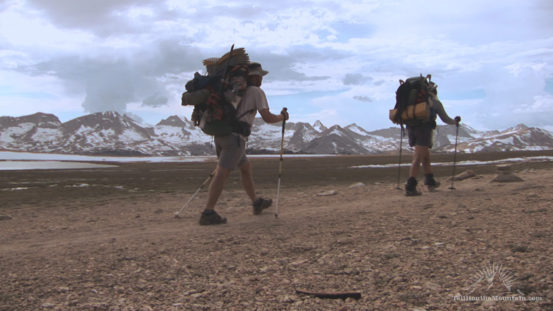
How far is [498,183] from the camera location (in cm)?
1209

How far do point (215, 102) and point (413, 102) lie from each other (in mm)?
5322

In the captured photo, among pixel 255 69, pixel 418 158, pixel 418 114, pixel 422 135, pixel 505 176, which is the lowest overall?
pixel 505 176

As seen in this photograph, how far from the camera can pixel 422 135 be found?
413 inches

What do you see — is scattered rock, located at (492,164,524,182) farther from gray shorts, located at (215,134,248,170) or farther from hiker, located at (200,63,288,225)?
gray shorts, located at (215,134,248,170)

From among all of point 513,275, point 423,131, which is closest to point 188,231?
point 513,275

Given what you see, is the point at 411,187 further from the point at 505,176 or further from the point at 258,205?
the point at 505,176

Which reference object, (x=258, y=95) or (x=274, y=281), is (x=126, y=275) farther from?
(x=258, y=95)

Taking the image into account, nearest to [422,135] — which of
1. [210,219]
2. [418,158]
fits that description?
[418,158]

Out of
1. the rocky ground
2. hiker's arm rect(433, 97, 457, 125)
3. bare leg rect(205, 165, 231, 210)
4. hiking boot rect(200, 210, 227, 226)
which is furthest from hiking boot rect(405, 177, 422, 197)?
hiking boot rect(200, 210, 227, 226)

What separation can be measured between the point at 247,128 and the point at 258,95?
627 mm

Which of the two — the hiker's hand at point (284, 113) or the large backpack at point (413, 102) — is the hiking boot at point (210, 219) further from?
the large backpack at point (413, 102)

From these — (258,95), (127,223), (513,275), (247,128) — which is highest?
(258,95)

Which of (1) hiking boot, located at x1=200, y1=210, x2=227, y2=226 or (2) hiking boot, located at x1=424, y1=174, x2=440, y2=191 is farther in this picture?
(2) hiking boot, located at x1=424, y1=174, x2=440, y2=191

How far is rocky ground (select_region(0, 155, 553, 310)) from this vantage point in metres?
3.67
